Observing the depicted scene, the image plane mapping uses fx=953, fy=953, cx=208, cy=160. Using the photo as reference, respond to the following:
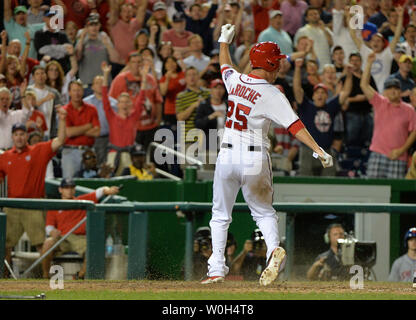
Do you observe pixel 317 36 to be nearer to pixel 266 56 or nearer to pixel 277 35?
pixel 277 35

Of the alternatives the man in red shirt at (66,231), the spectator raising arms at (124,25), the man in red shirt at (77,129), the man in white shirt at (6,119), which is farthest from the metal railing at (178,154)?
the spectator raising arms at (124,25)

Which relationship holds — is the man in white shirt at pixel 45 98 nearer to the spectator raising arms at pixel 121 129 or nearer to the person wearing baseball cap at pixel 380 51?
the spectator raising arms at pixel 121 129

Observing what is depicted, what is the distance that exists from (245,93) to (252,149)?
1.46 feet

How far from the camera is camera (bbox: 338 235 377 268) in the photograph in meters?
9.84

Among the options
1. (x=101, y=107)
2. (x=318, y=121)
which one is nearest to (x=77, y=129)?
(x=101, y=107)

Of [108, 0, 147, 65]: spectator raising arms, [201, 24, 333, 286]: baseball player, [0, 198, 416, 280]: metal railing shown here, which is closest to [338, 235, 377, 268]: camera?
[0, 198, 416, 280]: metal railing

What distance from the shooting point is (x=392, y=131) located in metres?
13.1

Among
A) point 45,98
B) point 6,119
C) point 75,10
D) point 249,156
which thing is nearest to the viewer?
point 249,156

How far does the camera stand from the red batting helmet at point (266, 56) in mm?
7570

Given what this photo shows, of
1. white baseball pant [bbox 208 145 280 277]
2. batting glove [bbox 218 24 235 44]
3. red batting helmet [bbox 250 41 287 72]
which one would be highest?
batting glove [bbox 218 24 235 44]

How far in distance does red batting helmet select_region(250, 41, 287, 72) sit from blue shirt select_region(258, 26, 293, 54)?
767 cm

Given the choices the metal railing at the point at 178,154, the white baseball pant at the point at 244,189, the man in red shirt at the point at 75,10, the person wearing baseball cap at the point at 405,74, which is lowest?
the white baseball pant at the point at 244,189

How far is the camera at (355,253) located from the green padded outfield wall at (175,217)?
5.78 ft

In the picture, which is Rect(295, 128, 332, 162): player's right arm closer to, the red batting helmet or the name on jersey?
the name on jersey
